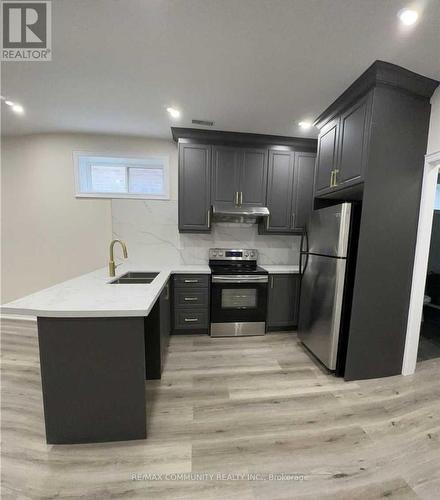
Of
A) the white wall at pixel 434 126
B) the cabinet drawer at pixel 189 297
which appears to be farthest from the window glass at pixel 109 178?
the white wall at pixel 434 126

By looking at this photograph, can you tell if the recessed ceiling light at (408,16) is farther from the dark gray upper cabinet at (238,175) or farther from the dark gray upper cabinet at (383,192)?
the dark gray upper cabinet at (238,175)

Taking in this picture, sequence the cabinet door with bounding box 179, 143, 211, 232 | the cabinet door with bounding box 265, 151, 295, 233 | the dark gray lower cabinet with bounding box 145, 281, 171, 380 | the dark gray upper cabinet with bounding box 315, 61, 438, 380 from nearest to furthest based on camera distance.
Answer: the dark gray upper cabinet with bounding box 315, 61, 438, 380 < the dark gray lower cabinet with bounding box 145, 281, 171, 380 < the cabinet door with bounding box 179, 143, 211, 232 < the cabinet door with bounding box 265, 151, 295, 233

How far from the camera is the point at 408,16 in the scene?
1182 millimetres

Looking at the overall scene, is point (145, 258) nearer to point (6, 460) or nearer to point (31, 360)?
point (31, 360)

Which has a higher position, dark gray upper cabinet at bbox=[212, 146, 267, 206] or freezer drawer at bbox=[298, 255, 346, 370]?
dark gray upper cabinet at bbox=[212, 146, 267, 206]

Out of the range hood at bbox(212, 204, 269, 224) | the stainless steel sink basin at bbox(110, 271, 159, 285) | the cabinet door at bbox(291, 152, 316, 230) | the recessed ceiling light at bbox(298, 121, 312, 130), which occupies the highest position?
the recessed ceiling light at bbox(298, 121, 312, 130)

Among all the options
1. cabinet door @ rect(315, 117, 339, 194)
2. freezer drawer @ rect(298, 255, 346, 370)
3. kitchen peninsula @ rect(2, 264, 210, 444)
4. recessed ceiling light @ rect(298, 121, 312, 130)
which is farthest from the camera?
recessed ceiling light @ rect(298, 121, 312, 130)

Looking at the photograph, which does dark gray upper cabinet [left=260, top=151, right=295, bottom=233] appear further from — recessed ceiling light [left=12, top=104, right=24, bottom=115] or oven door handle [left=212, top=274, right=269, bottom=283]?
recessed ceiling light [left=12, top=104, right=24, bottom=115]

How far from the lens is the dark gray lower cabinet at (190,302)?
266 cm

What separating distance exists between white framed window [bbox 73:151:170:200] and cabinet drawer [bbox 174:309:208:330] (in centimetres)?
171

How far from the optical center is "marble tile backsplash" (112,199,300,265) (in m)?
3.06

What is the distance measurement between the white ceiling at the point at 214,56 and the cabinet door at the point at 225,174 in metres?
0.48

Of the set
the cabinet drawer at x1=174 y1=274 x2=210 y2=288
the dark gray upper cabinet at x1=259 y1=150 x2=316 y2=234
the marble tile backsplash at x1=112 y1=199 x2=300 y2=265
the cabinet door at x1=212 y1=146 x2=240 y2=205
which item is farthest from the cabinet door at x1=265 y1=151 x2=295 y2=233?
the cabinet drawer at x1=174 y1=274 x2=210 y2=288

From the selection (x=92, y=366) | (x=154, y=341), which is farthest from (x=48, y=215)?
Result: (x=92, y=366)
